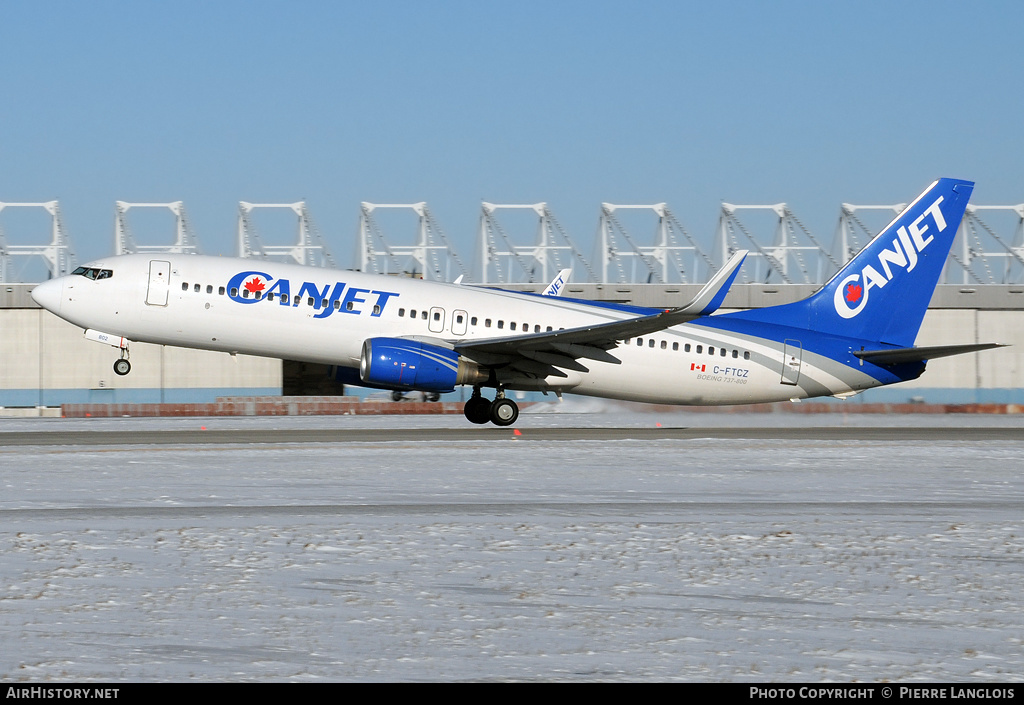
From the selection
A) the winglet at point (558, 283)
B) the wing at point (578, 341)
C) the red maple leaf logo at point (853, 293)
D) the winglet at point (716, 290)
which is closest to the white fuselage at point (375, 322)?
the wing at point (578, 341)

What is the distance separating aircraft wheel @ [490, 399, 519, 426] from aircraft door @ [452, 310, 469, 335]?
2.43 metres

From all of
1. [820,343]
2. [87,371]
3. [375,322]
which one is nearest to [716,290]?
[820,343]

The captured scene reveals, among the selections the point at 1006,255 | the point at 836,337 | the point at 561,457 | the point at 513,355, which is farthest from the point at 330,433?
the point at 1006,255

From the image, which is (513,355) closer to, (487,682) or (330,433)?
(330,433)

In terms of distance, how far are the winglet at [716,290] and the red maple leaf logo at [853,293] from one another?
21.8 feet

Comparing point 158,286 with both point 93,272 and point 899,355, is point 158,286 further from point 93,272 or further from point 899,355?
point 899,355

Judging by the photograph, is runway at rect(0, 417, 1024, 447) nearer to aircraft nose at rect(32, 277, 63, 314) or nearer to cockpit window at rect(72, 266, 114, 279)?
aircraft nose at rect(32, 277, 63, 314)

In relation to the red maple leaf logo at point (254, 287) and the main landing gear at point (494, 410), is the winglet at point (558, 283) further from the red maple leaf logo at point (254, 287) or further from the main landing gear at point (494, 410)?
the red maple leaf logo at point (254, 287)

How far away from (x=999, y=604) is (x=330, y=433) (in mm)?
21831

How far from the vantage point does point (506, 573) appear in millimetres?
9766

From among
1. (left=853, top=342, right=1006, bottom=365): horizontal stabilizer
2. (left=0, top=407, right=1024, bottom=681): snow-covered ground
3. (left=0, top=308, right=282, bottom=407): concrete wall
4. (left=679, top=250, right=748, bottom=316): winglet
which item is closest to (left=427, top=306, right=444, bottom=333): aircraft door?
(left=679, top=250, right=748, bottom=316): winglet

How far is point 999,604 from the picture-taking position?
28.1ft

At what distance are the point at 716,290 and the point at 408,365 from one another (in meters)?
8.17
